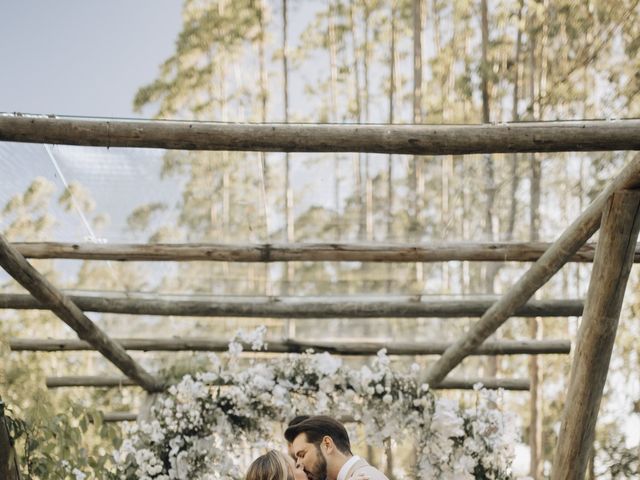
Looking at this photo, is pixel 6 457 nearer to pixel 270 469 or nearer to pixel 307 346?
pixel 270 469

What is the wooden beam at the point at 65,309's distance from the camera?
13.4ft

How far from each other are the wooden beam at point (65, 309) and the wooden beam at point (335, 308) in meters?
0.38

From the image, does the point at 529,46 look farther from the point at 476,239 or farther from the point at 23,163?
the point at 23,163

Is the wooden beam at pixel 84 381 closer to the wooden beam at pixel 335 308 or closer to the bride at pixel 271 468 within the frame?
the wooden beam at pixel 335 308

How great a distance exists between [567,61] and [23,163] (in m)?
8.83

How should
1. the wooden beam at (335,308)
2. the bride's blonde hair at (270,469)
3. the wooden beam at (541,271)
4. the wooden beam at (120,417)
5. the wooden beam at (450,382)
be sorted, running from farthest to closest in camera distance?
the wooden beam at (120,417), the wooden beam at (450,382), the wooden beam at (335,308), the wooden beam at (541,271), the bride's blonde hair at (270,469)

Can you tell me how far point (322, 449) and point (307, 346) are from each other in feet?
8.92

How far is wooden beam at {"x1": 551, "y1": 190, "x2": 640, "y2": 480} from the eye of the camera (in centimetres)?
Result: 353

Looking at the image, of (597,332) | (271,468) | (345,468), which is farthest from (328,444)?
(597,332)

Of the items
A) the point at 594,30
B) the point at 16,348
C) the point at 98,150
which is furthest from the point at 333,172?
the point at 594,30

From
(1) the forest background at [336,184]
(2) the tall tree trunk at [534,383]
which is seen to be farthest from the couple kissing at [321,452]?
(2) the tall tree trunk at [534,383]

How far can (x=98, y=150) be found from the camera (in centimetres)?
441

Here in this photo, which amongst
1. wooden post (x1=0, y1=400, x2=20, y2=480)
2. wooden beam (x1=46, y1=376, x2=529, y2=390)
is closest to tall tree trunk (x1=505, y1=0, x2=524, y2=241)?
wooden beam (x1=46, y1=376, x2=529, y2=390)

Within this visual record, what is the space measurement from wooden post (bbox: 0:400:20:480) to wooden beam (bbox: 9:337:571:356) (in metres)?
2.59
